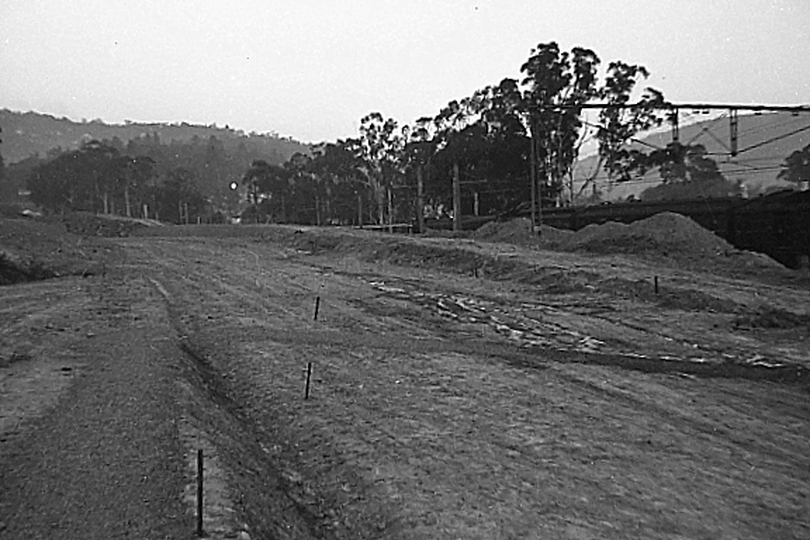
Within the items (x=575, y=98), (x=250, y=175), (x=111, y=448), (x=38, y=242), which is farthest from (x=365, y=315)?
(x=250, y=175)

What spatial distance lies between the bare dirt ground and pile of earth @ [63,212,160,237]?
38.9 meters

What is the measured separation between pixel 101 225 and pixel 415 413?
52501 mm

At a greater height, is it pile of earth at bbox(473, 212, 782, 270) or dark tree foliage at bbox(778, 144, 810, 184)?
dark tree foliage at bbox(778, 144, 810, 184)

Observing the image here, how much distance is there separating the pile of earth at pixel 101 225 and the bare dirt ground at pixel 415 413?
38.9 meters

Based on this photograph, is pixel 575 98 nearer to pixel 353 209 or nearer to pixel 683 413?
pixel 353 209

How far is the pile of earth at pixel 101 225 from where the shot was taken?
2092 inches

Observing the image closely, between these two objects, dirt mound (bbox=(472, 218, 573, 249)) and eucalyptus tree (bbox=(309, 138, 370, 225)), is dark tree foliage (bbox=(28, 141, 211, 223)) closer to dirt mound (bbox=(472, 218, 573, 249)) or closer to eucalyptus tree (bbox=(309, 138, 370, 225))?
eucalyptus tree (bbox=(309, 138, 370, 225))

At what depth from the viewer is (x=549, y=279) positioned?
1850cm

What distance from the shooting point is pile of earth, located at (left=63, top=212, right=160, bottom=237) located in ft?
174

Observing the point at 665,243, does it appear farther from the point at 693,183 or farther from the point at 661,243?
the point at 693,183

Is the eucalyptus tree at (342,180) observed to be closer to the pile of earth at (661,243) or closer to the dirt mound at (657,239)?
the pile of earth at (661,243)

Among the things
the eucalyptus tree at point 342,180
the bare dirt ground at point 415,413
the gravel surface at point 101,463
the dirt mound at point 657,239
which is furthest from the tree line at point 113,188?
the gravel surface at point 101,463

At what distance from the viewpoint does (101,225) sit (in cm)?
5478

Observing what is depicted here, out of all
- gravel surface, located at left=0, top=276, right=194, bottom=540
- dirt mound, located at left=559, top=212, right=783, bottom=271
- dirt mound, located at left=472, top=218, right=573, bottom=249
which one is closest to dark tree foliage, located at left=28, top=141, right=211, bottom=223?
dirt mound, located at left=472, top=218, right=573, bottom=249
